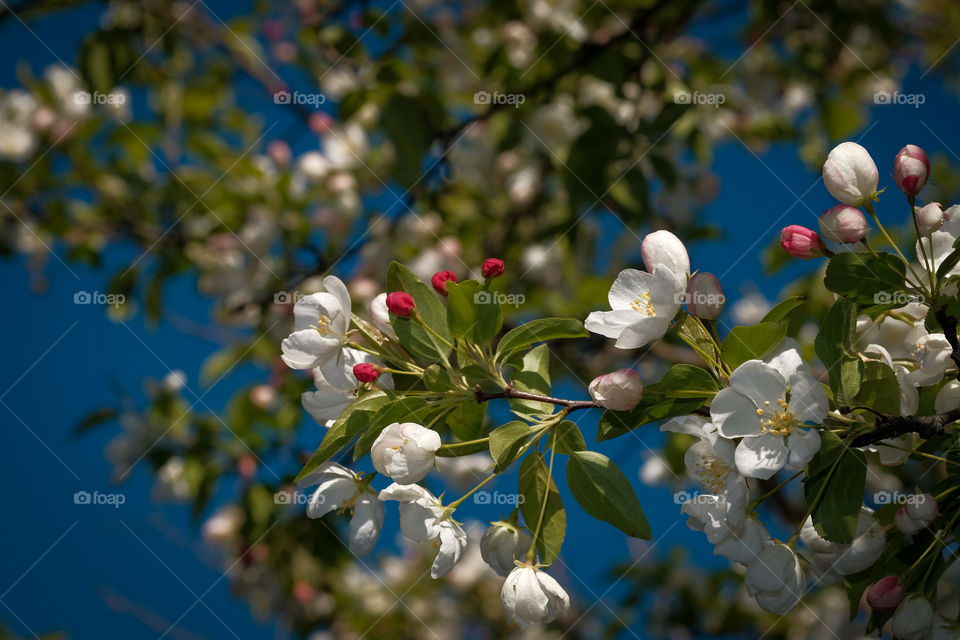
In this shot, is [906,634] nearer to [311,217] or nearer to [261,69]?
[311,217]

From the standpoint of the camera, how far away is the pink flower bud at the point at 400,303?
82 centimetres

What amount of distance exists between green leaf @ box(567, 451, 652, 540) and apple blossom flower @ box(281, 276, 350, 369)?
30 centimetres

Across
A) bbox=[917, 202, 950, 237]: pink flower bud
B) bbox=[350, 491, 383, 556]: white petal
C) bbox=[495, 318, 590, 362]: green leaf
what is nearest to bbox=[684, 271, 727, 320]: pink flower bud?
bbox=[495, 318, 590, 362]: green leaf

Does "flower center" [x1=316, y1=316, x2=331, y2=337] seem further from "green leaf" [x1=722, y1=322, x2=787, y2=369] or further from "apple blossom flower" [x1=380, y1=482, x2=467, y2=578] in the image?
"green leaf" [x1=722, y1=322, x2=787, y2=369]

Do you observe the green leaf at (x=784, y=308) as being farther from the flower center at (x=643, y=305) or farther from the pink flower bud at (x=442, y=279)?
the pink flower bud at (x=442, y=279)

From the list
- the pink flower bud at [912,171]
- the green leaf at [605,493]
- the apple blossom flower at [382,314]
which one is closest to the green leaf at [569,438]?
the green leaf at [605,493]

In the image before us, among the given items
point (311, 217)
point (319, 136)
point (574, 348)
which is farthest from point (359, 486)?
point (319, 136)

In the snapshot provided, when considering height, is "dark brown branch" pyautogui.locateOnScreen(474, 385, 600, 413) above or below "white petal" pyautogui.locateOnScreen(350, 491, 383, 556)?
above

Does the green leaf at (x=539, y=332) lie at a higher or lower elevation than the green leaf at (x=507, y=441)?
higher

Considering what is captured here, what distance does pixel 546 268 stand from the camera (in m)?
2.45

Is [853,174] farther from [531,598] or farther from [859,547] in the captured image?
[531,598]

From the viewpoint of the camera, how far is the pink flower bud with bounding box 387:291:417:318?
2.69 ft

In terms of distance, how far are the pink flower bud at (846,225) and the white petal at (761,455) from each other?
0.77ft

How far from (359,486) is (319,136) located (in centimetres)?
201
